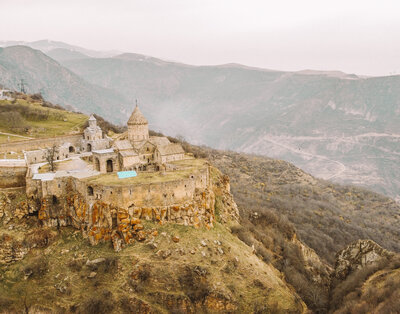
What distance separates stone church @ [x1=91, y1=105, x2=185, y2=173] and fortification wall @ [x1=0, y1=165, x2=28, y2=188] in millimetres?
7728

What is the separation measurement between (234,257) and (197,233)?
4087mm

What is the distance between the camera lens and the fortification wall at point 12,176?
33250 millimetres

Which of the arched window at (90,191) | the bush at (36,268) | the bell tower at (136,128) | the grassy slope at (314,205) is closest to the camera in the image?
the bush at (36,268)

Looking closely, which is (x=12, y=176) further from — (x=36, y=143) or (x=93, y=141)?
(x=36, y=143)

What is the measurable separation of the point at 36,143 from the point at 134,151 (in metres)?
17.4

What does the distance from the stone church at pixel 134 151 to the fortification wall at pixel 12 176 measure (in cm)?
773

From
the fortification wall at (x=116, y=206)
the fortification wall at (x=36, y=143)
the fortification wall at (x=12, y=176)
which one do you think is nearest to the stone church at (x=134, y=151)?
the fortification wall at (x=36, y=143)

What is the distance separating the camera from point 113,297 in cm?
2573

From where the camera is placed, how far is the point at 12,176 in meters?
33.8

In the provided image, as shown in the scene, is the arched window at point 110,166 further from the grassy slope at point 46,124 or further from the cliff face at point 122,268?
the grassy slope at point 46,124

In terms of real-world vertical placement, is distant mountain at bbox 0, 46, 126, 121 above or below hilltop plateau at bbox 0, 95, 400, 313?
above

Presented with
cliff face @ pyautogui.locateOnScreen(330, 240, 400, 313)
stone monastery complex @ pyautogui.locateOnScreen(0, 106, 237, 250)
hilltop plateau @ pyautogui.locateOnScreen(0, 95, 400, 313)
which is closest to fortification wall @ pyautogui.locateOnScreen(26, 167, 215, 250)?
stone monastery complex @ pyautogui.locateOnScreen(0, 106, 237, 250)

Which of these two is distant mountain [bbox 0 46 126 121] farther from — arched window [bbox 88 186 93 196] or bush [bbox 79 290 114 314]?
bush [bbox 79 290 114 314]

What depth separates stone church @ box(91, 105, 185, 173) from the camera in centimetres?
3888
